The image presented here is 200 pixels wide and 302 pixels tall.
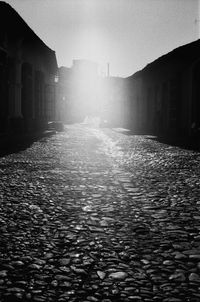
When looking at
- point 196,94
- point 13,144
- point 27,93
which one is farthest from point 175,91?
point 13,144

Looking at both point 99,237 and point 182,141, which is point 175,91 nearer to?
point 182,141

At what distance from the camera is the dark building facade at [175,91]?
662 inches

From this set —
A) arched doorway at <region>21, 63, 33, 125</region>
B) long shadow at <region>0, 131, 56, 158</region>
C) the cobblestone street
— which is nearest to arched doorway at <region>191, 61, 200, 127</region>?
long shadow at <region>0, 131, 56, 158</region>

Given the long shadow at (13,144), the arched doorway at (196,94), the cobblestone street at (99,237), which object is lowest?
the cobblestone street at (99,237)

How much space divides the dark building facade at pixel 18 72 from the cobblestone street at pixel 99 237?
28.8 ft

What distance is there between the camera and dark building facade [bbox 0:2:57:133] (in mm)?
14023

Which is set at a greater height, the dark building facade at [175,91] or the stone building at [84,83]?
the stone building at [84,83]

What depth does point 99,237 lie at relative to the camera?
310cm

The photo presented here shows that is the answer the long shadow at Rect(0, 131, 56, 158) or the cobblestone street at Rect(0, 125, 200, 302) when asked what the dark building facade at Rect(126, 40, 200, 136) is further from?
the cobblestone street at Rect(0, 125, 200, 302)

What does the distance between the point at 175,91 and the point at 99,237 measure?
17510 millimetres

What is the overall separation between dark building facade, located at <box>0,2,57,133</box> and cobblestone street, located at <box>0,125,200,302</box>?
8778mm

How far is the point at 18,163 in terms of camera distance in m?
7.63

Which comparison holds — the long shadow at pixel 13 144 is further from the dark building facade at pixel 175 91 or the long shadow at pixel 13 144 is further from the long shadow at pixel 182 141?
the dark building facade at pixel 175 91

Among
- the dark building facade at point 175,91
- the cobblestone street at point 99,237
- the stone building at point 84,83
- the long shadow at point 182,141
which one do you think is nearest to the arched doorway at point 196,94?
the dark building facade at point 175,91
